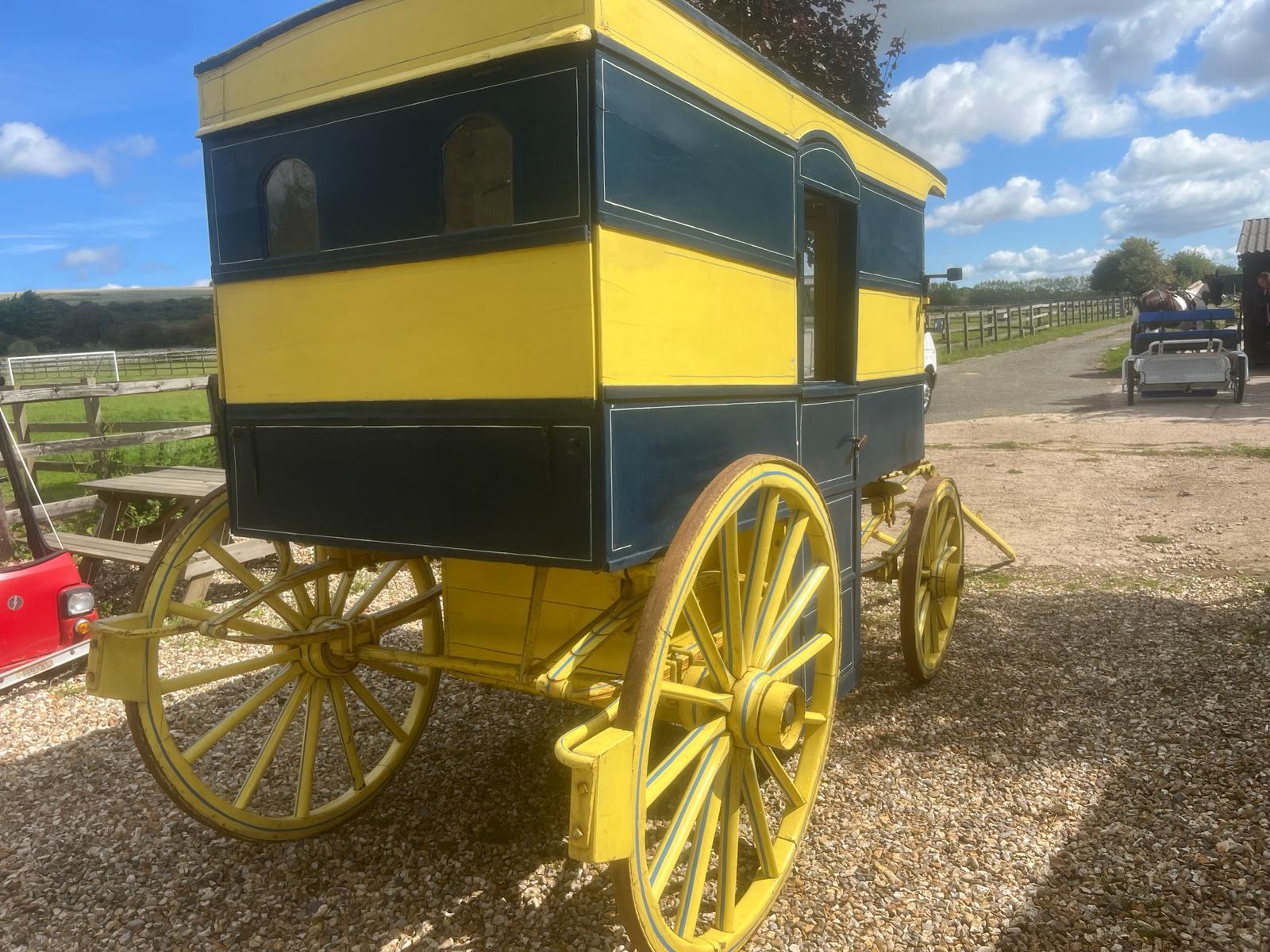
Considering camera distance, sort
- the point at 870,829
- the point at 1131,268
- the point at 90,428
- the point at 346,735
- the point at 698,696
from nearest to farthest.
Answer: the point at 698,696, the point at 870,829, the point at 346,735, the point at 90,428, the point at 1131,268

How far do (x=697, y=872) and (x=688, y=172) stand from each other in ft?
6.28

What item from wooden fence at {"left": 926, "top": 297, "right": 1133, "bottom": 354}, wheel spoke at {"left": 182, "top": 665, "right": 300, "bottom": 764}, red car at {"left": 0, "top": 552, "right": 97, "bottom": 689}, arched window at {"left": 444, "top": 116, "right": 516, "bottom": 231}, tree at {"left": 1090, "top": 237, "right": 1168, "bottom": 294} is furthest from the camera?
tree at {"left": 1090, "top": 237, "right": 1168, "bottom": 294}

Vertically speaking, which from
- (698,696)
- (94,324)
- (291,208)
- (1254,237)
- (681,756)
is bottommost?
(681,756)

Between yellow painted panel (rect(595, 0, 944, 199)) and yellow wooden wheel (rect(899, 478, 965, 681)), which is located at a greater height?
yellow painted panel (rect(595, 0, 944, 199))

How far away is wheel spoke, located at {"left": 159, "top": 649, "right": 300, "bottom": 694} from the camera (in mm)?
2727

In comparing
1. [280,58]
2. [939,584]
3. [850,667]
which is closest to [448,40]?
[280,58]

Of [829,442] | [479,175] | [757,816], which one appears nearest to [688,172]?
[479,175]

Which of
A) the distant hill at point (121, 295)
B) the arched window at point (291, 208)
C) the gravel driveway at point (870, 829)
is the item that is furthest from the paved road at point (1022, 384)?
the distant hill at point (121, 295)

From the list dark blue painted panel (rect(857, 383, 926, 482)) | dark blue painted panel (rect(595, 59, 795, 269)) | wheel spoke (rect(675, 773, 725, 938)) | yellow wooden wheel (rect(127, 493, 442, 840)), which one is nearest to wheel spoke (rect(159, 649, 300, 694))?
yellow wooden wheel (rect(127, 493, 442, 840))

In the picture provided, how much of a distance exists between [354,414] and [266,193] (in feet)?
2.58

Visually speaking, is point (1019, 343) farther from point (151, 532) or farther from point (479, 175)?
point (479, 175)

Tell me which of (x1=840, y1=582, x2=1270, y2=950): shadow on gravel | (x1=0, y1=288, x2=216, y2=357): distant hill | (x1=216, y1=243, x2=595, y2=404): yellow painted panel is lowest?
(x1=840, y1=582, x2=1270, y2=950): shadow on gravel

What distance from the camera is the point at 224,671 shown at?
2889 mm

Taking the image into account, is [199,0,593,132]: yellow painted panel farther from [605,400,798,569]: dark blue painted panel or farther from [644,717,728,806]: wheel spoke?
[644,717,728,806]: wheel spoke
